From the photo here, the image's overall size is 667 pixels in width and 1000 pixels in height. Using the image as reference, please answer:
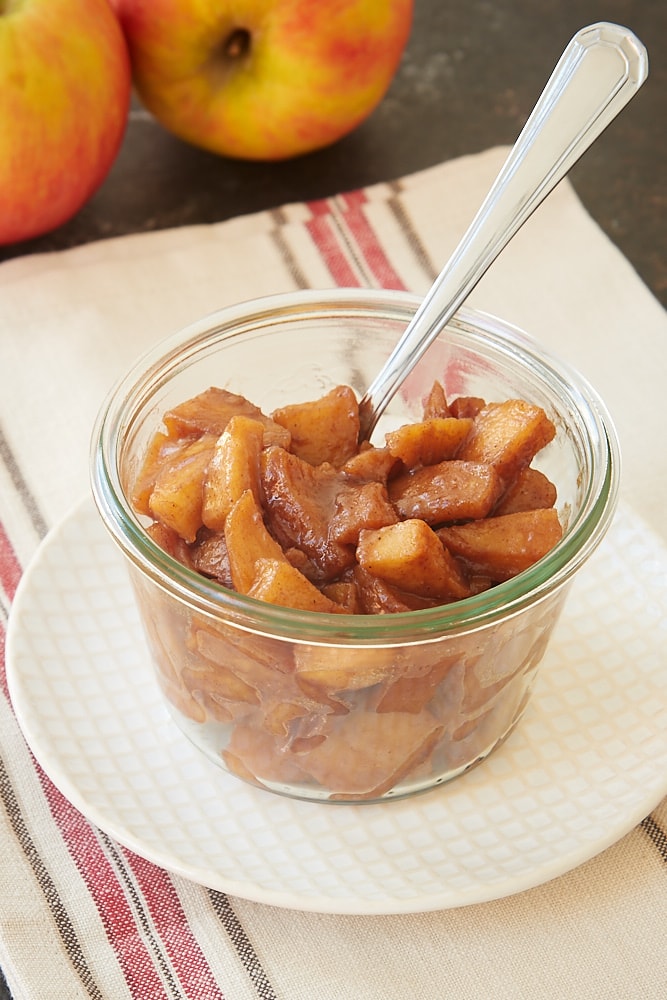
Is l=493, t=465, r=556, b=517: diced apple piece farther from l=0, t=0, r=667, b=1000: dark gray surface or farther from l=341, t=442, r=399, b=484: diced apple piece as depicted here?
l=0, t=0, r=667, b=1000: dark gray surface

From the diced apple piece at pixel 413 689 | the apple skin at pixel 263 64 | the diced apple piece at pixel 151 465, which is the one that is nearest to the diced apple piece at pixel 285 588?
the diced apple piece at pixel 413 689

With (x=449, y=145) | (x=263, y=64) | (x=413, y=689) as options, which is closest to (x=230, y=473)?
(x=413, y=689)

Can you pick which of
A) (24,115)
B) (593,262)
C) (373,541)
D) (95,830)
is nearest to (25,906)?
(95,830)

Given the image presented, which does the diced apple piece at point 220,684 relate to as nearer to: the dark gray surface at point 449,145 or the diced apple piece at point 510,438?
the diced apple piece at point 510,438

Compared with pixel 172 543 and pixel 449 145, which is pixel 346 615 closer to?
pixel 172 543

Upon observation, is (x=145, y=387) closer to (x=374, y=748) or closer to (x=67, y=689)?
(x=67, y=689)

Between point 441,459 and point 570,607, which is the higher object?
point 441,459
